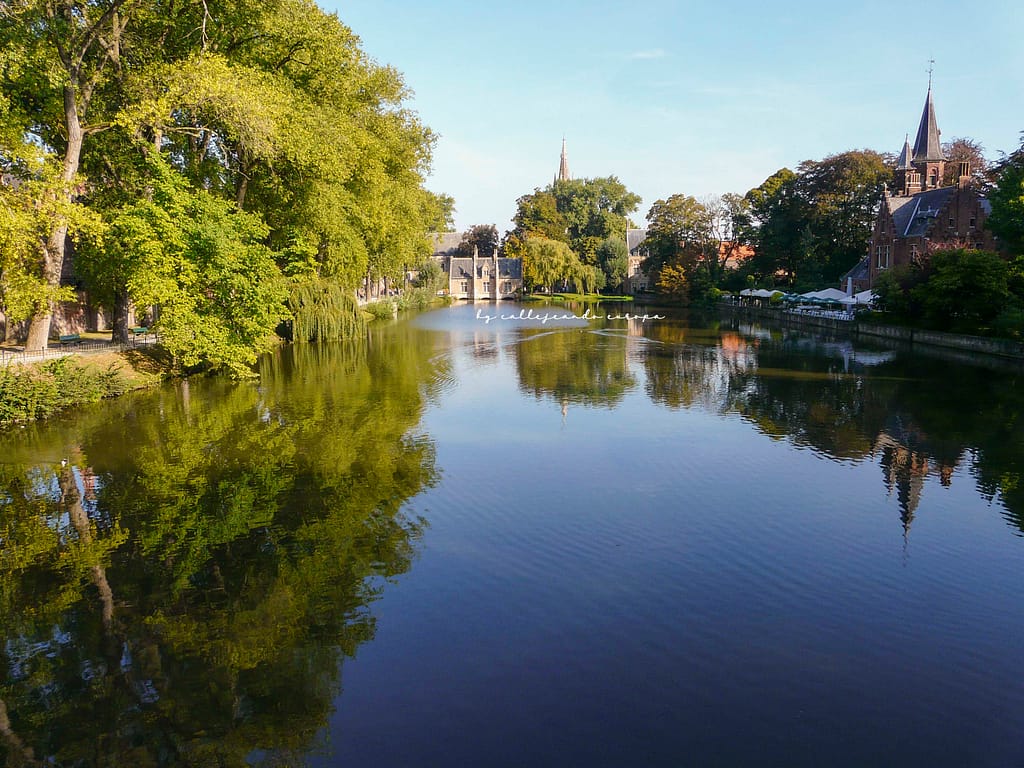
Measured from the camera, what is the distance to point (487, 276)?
106500 mm

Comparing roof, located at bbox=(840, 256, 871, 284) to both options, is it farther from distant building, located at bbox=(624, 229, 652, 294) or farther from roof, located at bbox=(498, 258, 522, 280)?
roof, located at bbox=(498, 258, 522, 280)

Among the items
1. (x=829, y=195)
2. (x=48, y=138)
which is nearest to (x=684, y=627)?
(x=48, y=138)

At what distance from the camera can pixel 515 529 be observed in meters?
11.6

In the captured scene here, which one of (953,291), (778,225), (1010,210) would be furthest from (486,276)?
(1010,210)

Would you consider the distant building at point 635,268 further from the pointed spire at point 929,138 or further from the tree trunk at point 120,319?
the tree trunk at point 120,319

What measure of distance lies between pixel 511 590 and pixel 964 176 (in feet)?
176

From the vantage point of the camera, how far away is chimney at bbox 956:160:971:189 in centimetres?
4953

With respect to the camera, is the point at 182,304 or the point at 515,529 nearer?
the point at 515,529

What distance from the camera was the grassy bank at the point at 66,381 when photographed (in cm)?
1847

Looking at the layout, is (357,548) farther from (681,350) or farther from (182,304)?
(681,350)

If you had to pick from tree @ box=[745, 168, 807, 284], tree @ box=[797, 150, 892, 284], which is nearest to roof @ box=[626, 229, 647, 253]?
tree @ box=[745, 168, 807, 284]

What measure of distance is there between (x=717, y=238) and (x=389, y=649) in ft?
266

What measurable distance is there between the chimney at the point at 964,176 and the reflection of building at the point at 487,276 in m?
62.3

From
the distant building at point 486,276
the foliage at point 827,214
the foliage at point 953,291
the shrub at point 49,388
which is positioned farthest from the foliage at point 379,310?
the distant building at point 486,276
